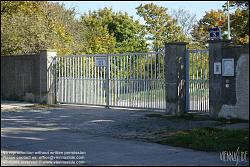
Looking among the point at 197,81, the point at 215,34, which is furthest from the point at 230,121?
the point at 215,34

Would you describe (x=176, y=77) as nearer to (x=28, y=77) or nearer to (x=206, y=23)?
(x=28, y=77)

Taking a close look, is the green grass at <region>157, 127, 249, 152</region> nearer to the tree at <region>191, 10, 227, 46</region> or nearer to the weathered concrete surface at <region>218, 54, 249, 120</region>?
the weathered concrete surface at <region>218, 54, 249, 120</region>

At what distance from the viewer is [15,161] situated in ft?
26.7

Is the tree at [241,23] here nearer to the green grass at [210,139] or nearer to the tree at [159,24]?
the green grass at [210,139]

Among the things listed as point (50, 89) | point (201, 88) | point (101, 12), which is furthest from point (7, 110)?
point (101, 12)

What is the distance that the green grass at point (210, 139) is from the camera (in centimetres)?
934

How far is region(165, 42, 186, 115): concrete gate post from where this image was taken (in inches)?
584

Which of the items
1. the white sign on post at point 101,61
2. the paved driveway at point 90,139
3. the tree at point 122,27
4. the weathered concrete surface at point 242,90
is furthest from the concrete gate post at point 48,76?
the tree at point 122,27

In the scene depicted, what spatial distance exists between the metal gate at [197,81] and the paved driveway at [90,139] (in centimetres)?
171

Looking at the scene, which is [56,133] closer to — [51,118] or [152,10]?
[51,118]

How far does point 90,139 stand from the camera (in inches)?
420

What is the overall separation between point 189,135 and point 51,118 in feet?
18.9

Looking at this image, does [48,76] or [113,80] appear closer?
[113,80]

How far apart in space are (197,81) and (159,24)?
31.7m
